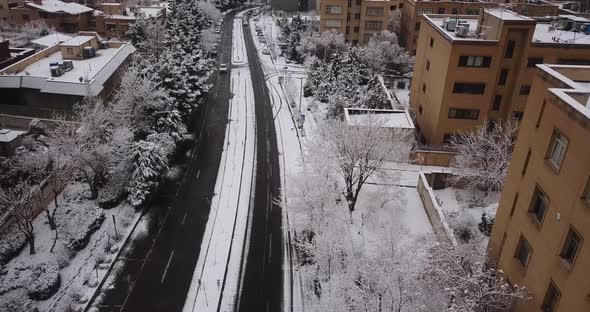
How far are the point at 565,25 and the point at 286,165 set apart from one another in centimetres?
3747

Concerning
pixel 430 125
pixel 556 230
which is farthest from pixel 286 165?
pixel 556 230

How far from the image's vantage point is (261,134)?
195 ft

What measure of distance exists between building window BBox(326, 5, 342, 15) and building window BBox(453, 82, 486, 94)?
49.6 m

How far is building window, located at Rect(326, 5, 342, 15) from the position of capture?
291ft

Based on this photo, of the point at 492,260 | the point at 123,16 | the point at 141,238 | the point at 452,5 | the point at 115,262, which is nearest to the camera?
the point at 492,260

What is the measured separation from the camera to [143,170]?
4159 cm

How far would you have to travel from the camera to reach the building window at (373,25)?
9019 cm

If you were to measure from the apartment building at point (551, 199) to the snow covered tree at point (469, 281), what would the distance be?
841 mm

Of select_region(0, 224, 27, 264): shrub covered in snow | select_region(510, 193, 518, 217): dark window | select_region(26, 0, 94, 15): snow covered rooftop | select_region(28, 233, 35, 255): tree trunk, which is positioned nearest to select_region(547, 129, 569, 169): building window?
select_region(510, 193, 518, 217): dark window

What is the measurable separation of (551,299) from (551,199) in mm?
4760

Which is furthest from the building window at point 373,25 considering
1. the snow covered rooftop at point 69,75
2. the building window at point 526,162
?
the building window at point 526,162

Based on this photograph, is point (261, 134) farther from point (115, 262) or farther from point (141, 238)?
point (115, 262)

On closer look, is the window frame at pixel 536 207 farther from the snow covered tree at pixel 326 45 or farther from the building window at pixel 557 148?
the snow covered tree at pixel 326 45

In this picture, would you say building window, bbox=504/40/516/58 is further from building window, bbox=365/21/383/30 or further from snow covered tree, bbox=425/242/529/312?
building window, bbox=365/21/383/30
